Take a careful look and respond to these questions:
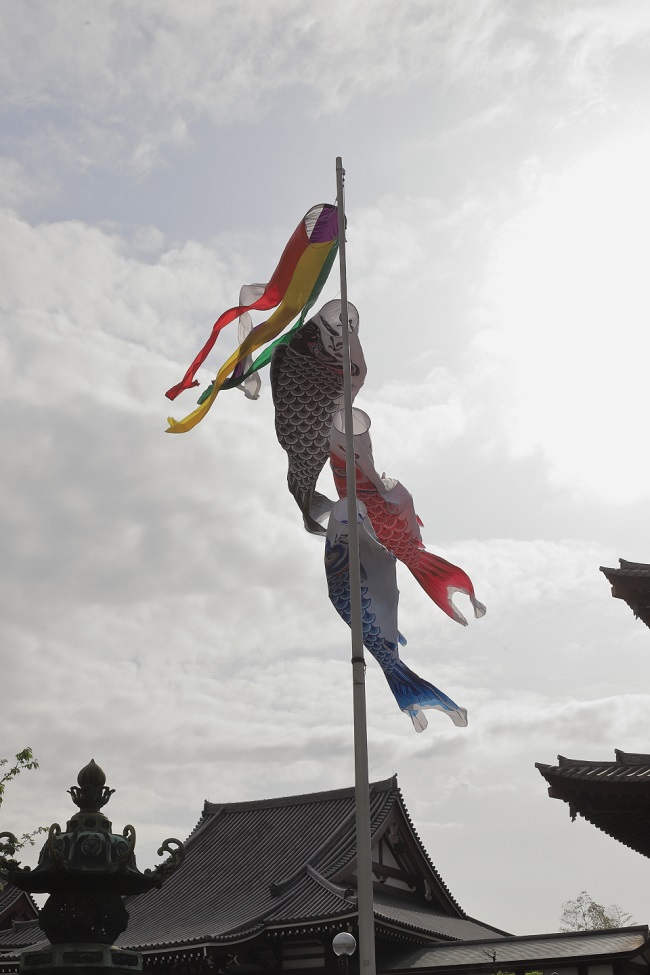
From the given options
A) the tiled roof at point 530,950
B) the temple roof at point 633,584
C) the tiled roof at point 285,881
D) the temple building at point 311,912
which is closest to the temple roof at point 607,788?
the temple roof at point 633,584

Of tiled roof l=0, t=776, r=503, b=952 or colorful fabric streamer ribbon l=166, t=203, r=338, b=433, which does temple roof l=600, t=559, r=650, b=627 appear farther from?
tiled roof l=0, t=776, r=503, b=952

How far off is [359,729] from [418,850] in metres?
19.7

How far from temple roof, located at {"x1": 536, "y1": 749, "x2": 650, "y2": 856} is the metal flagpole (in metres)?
2.78

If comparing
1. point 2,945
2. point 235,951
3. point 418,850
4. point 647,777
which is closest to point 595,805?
point 647,777

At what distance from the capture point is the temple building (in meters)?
20.9

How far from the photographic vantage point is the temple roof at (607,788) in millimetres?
11656

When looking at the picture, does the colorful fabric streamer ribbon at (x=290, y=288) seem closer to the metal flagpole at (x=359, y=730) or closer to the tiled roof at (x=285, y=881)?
the metal flagpole at (x=359, y=730)

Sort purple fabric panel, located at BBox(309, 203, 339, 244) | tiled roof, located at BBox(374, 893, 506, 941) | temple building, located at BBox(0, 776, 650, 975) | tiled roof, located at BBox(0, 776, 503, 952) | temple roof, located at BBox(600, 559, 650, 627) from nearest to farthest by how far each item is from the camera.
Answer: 1. temple roof, located at BBox(600, 559, 650, 627)
2. purple fabric panel, located at BBox(309, 203, 339, 244)
3. temple building, located at BBox(0, 776, 650, 975)
4. tiled roof, located at BBox(0, 776, 503, 952)
5. tiled roof, located at BBox(374, 893, 506, 941)

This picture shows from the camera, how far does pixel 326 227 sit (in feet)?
44.5

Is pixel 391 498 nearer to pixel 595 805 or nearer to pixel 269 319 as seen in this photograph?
pixel 269 319

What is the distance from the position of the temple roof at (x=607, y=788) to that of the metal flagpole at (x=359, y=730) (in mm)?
2782

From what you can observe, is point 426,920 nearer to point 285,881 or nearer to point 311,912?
point 285,881

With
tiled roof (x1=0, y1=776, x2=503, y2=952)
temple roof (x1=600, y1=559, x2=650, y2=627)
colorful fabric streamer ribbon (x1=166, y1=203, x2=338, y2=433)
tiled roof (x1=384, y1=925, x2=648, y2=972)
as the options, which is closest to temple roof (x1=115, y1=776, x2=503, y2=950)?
tiled roof (x1=0, y1=776, x2=503, y2=952)

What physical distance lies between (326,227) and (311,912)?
50.5ft
